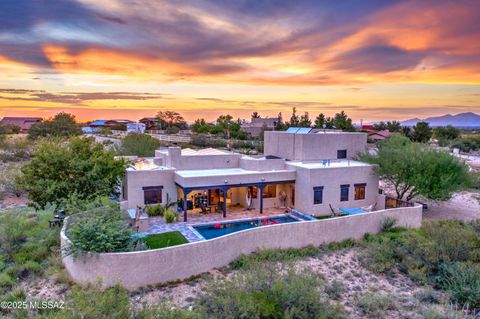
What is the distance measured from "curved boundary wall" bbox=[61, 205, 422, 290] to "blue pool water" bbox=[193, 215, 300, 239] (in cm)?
205

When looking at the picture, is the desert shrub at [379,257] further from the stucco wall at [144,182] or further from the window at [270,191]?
the stucco wall at [144,182]

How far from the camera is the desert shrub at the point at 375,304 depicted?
36.4ft

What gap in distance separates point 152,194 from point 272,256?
8697 millimetres

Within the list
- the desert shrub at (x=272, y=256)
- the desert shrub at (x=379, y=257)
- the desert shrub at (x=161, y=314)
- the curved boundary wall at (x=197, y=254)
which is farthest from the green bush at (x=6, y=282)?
the desert shrub at (x=379, y=257)

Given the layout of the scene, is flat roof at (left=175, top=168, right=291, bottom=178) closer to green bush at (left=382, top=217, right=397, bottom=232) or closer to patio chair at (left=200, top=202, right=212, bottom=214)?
patio chair at (left=200, top=202, right=212, bottom=214)

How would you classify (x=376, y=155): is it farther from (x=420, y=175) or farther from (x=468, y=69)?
(x=468, y=69)

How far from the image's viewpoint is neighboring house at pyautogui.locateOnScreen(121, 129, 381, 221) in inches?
746

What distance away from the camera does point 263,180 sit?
19.8 metres

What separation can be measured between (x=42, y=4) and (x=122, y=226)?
15.9 m

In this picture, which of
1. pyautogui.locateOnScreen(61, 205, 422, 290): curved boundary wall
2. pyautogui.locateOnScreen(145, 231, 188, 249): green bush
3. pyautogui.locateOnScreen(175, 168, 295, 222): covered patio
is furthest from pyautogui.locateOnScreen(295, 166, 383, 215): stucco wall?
pyautogui.locateOnScreen(145, 231, 188, 249): green bush

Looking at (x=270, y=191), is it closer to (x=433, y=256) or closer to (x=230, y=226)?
(x=230, y=226)

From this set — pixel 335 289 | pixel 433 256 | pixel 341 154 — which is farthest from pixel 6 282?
pixel 341 154

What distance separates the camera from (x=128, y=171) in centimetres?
1869

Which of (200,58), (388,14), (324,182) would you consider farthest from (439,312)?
(200,58)
